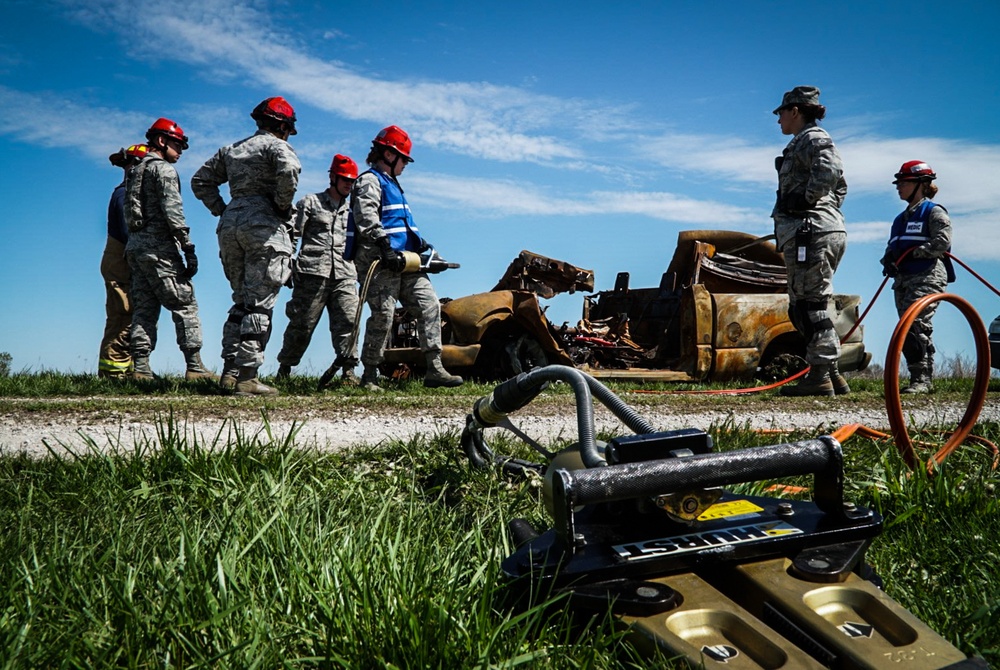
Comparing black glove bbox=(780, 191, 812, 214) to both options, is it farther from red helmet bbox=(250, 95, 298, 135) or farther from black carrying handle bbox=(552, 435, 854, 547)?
black carrying handle bbox=(552, 435, 854, 547)

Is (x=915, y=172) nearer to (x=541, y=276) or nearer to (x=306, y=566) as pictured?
(x=541, y=276)

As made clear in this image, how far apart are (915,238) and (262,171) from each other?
7.92m

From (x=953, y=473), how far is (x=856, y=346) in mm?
7103

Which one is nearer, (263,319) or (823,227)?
(263,319)

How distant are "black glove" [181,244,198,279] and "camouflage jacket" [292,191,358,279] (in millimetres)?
1276

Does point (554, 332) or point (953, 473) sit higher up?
point (554, 332)

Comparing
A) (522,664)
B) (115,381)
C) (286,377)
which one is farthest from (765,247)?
(522,664)

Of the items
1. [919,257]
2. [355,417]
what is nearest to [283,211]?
[355,417]

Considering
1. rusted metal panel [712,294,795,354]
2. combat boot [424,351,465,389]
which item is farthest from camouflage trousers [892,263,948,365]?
combat boot [424,351,465,389]

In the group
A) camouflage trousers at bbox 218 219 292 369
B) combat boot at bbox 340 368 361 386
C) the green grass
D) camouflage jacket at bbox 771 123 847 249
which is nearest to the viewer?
the green grass

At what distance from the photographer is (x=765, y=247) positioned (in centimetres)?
1031

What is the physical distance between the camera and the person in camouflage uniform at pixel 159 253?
9.05 meters

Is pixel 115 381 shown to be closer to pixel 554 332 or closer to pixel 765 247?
pixel 554 332

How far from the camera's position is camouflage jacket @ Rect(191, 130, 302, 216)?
6992mm
